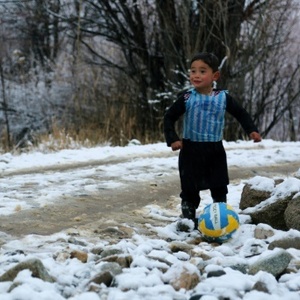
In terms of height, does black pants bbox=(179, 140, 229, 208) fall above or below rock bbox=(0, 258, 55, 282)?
above

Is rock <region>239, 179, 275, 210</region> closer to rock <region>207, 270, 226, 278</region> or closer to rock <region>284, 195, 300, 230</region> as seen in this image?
rock <region>284, 195, 300, 230</region>

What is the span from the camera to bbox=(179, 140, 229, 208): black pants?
4.14 m

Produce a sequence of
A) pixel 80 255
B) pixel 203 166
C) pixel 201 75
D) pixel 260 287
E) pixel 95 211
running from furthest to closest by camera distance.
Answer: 1. pixel 95 211
2. pixel 203 166
3. pixel 201 75
4. pixel 80 255
5. pixel 260 287

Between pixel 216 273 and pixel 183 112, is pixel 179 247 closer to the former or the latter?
pixel 216 273

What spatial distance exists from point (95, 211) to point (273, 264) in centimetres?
207

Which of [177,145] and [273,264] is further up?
[177,145]

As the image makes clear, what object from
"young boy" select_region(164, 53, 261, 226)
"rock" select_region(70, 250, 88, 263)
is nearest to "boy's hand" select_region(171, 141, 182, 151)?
"young boy" select_region(164, 53, 261, 226)

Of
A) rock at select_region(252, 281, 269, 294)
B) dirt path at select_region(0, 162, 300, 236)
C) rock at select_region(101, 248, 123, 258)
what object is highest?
rock at select_region(252, 281, 269, 294)

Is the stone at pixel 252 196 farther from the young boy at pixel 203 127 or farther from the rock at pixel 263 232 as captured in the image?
the rock at pixel 263 232

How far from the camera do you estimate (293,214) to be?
3.66 meters

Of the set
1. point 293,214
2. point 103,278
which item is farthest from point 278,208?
point 103,278

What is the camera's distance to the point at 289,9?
52.2ft

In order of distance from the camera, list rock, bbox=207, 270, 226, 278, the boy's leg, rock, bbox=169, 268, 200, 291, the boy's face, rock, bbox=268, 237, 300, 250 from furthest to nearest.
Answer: the boy's leg
the boy's face
rock, bbox=268, 237, 300, 250
rock, bbox=207, 270, 226, 278
rock, bbox=169, 268, 200, 291

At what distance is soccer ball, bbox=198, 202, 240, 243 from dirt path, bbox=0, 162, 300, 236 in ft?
2.18
